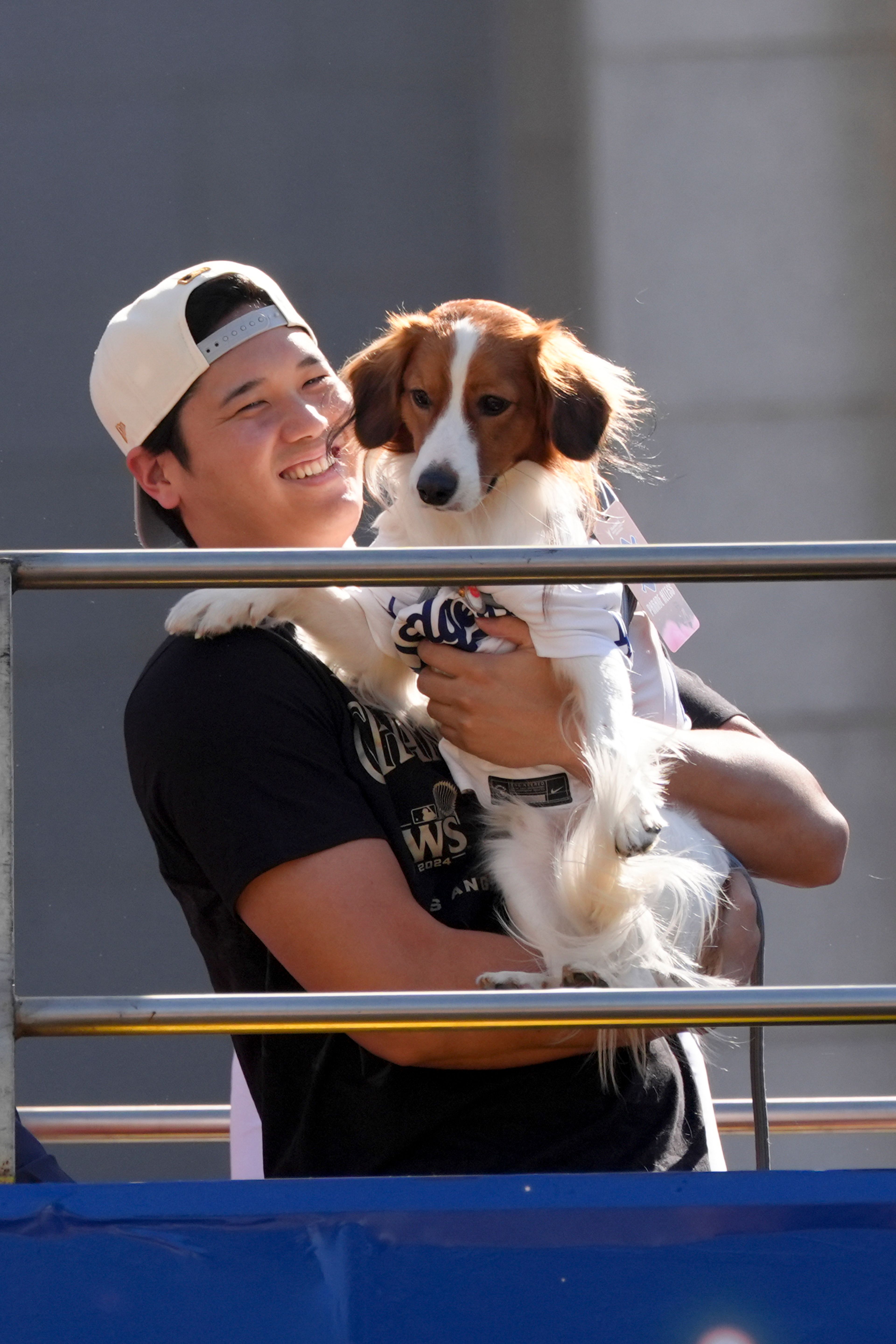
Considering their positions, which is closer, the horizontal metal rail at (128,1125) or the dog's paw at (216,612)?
the dog's paw at (216,612)

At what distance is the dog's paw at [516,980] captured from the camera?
1.42m

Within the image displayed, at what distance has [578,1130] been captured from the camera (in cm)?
135

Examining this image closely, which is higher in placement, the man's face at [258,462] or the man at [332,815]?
the man's face at [258,462]

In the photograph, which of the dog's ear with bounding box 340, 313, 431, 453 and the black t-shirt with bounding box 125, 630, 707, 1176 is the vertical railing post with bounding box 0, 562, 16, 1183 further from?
the dog's ear with bounding box 340, 313, 431, 453

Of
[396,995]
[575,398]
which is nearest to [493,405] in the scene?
[575,398]

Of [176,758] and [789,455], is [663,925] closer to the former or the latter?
[176,758]

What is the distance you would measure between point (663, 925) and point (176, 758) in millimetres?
647

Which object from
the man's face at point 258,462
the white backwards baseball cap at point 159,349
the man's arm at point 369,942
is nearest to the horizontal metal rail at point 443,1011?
the man's arm at point 369,942

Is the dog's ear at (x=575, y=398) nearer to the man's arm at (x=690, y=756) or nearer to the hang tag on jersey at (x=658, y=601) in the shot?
the hang tag on jersey at (x=658, y=601)

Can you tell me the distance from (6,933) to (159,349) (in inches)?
36.5

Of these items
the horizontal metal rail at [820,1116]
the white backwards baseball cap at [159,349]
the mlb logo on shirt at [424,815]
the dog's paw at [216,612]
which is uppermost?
the white backwards baseball cap at [159,349]

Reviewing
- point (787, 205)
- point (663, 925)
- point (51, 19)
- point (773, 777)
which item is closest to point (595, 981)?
point (663, 925)

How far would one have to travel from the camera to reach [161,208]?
3750 mm

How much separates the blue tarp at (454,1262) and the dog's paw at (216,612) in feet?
2.27
